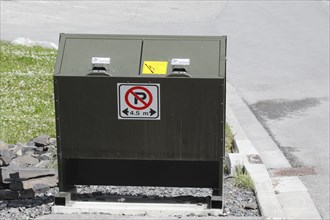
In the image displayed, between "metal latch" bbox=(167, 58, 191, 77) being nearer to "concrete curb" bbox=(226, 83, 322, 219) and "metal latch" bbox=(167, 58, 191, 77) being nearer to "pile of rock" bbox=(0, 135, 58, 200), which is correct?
"concrete curb" bbox=(226, 83, 322, 219)

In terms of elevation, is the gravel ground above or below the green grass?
below

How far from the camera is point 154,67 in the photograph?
25.2 feet

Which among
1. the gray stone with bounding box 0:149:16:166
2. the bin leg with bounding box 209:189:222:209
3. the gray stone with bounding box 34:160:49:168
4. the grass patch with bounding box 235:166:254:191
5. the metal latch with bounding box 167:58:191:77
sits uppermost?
the metal latch with bounding box 167:58:191:77

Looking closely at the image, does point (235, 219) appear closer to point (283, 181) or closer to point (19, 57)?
point (283, 181)

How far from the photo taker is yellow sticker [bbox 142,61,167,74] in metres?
7.64

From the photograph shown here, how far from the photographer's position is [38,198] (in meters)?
8.45

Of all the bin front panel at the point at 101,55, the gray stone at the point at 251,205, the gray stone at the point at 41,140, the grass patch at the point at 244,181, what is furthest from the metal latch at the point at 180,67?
the gray stone at the point at 41,140

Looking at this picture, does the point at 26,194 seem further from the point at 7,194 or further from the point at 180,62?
the point at 180,62

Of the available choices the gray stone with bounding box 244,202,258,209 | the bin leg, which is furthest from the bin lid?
the gray stone with bounding box 244,202,258,209

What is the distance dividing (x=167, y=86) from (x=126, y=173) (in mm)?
1114

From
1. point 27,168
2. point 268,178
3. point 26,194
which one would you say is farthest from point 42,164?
point 268,178

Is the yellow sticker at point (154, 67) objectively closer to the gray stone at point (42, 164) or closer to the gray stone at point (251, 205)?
the gray stone at point (251, 205)

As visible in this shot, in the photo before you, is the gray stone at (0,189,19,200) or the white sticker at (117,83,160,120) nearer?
the white sticker at (117,83,160,120)

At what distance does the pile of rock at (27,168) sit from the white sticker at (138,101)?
1466 millimetres
